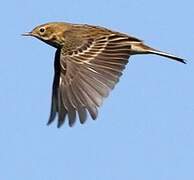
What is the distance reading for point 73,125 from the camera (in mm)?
10391

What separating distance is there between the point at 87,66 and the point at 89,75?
0.27 m

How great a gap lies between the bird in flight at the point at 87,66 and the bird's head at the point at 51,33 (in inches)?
4.7

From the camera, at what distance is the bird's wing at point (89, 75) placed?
1049 centimetres

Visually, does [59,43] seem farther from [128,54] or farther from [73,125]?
[73,125]

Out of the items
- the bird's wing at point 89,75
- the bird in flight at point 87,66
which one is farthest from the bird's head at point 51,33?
the bird's wing at point 89,75

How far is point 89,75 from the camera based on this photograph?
10.9m

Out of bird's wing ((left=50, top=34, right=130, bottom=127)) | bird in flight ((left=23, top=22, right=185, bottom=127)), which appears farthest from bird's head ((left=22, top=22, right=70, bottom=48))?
bird's wing ((left=50, top=34, right=130, bottom=127))

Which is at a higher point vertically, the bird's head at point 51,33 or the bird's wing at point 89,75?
the bird's head at point 51,33

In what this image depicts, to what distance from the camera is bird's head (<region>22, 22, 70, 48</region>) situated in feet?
43.3

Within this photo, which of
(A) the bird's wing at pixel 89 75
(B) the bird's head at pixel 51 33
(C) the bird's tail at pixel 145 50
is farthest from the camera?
(B) the bird's head at pixel 51 33

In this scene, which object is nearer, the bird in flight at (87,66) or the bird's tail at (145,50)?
the bird in flight at (87,66)

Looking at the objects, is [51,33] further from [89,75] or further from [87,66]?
[89,75]

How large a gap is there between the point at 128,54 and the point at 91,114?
5.12 feet

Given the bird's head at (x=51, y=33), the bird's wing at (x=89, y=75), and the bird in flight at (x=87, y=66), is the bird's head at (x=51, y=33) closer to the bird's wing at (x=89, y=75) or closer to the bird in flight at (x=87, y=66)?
the bird in flight at (x=87, y=66)
